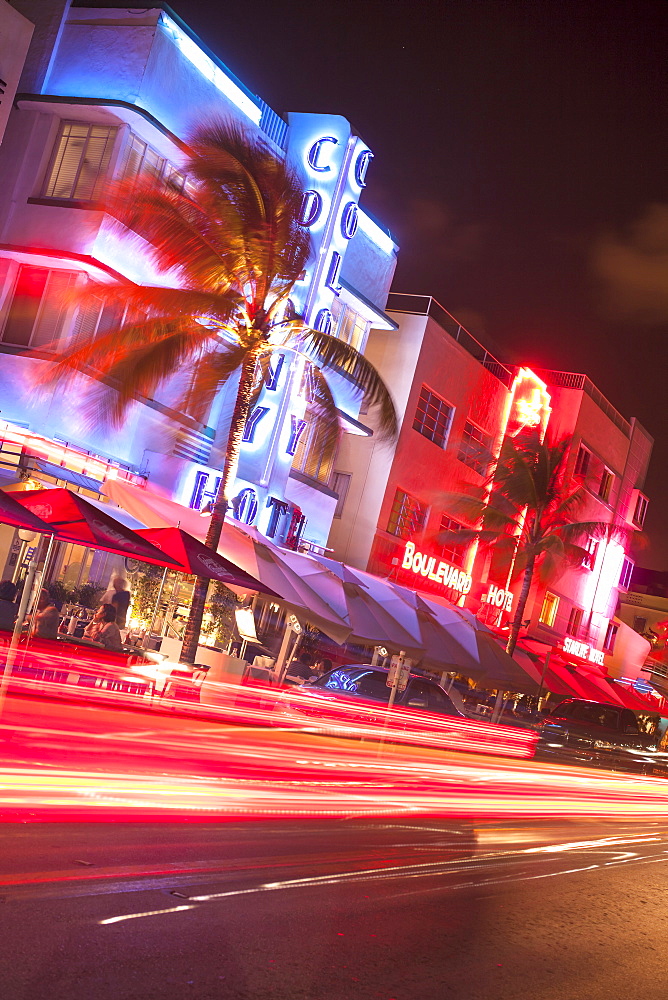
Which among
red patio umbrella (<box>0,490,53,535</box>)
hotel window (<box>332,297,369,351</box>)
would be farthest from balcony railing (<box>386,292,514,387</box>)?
red patio umbrella (<box>0,490,53,535</box>)

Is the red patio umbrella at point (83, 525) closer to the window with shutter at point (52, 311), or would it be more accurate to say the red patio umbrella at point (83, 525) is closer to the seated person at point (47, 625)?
the seated person at point (47, 625)

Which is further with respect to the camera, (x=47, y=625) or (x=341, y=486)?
(x=341, y=486)

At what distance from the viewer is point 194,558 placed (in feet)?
52.3

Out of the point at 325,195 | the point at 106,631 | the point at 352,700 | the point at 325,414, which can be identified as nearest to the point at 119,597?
the point at 106,631

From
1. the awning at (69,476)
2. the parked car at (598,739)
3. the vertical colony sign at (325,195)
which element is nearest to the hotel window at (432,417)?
the vertical colony sign at (325,195)

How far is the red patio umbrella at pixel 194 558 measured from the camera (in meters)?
15.7

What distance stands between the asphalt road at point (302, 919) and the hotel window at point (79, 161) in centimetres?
1407

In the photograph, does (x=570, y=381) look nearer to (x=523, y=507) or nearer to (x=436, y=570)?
(x=523, y=507)

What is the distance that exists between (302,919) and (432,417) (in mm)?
27539

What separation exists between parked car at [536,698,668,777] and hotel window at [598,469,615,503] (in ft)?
84.0

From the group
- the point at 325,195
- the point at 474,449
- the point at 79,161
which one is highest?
the point at 325,195

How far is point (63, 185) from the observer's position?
2056 cm

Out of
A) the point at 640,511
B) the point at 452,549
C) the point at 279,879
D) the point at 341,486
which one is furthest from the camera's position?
the point at 640,511

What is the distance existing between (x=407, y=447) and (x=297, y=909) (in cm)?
2569
